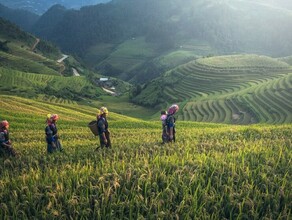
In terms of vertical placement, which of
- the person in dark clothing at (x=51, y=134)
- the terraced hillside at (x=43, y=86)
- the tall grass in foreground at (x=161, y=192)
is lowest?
the tall grass in foreground at (x=161, y=192)

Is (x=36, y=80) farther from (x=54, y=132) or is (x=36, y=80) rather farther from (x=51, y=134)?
(x=51, y=134)

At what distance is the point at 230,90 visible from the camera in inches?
5536

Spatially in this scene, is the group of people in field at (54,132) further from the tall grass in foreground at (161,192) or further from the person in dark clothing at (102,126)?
the tall grass in foreground at (161,192)

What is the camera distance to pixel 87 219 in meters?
9.15

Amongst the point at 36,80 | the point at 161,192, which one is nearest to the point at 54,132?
the point at 161,192

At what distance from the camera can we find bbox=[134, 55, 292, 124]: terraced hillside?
108m

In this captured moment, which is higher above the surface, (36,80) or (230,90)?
(36,80)

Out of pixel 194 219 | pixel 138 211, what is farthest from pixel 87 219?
pixel 194 219

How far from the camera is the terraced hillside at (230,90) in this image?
355 feet

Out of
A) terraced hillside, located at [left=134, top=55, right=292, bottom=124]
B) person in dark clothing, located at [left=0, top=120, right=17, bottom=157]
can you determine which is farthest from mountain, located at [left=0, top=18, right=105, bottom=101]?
person in dark clothing, located at [left=0, top=120, right=17, bottom=157]

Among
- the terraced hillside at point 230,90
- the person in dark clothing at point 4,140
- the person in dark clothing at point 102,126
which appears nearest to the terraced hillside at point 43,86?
the terraced hillside at point 230,90

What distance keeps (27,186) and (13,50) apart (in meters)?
204

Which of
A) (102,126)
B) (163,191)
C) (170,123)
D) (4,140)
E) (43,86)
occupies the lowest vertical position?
(163,191)

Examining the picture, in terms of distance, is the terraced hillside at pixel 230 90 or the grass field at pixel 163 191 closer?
the grass field at pixel 163 191
